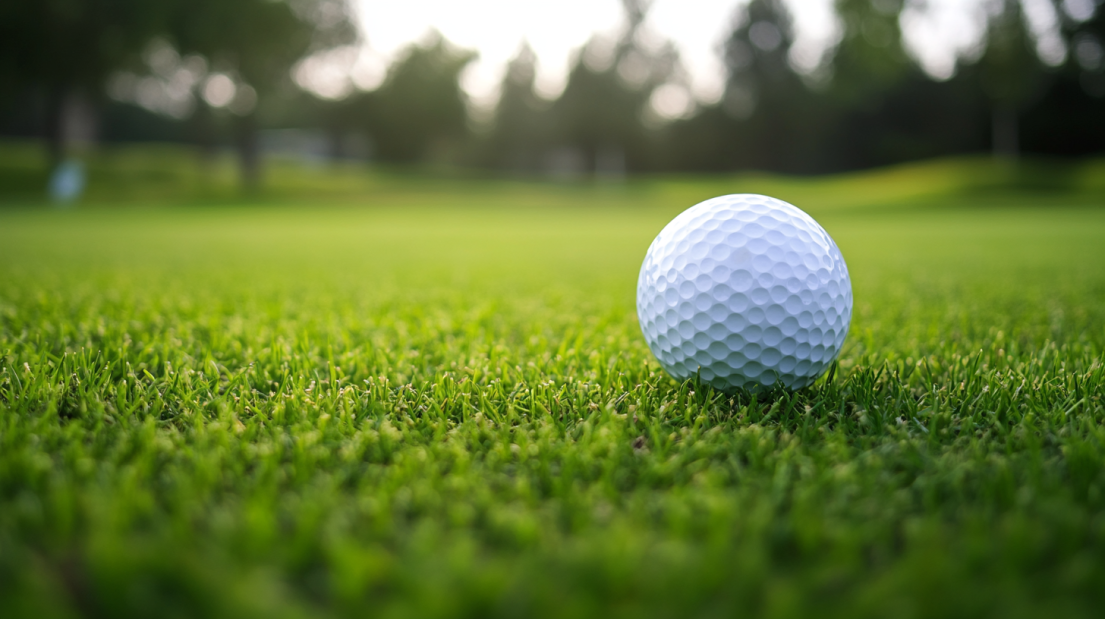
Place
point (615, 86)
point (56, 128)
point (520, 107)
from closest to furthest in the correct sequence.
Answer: point (56, 128)
point (615, 86)
point (520, 107)

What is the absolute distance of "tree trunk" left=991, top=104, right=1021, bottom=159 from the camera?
30.1 meters

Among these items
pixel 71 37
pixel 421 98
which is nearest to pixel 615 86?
pixel 421 98

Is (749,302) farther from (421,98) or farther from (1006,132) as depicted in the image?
(421,98)

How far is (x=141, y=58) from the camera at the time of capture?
74.8 feet

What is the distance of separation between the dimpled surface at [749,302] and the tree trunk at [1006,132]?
114 ft

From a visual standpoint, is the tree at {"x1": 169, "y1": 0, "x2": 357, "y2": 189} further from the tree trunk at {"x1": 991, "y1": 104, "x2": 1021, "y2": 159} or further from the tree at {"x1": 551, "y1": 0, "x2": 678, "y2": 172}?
the tree trunk at {"x1": 991, "y1": 104, "x2": 1021, "y2": 159}

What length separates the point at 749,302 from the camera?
1720 millimetres

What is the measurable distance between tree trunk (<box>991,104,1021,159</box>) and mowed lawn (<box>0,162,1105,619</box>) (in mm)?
34510

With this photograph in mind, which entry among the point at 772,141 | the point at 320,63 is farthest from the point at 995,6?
the point at 320,63

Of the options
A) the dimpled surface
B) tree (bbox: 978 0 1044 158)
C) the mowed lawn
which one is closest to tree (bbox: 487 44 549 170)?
tree (bbox: 978 0 1044 158)

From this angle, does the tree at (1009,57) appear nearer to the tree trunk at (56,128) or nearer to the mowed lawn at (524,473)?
the mowed lawn at (524,473)

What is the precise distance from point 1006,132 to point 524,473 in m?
38.4

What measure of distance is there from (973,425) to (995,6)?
108 ft

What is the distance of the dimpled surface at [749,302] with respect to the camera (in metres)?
1.71
